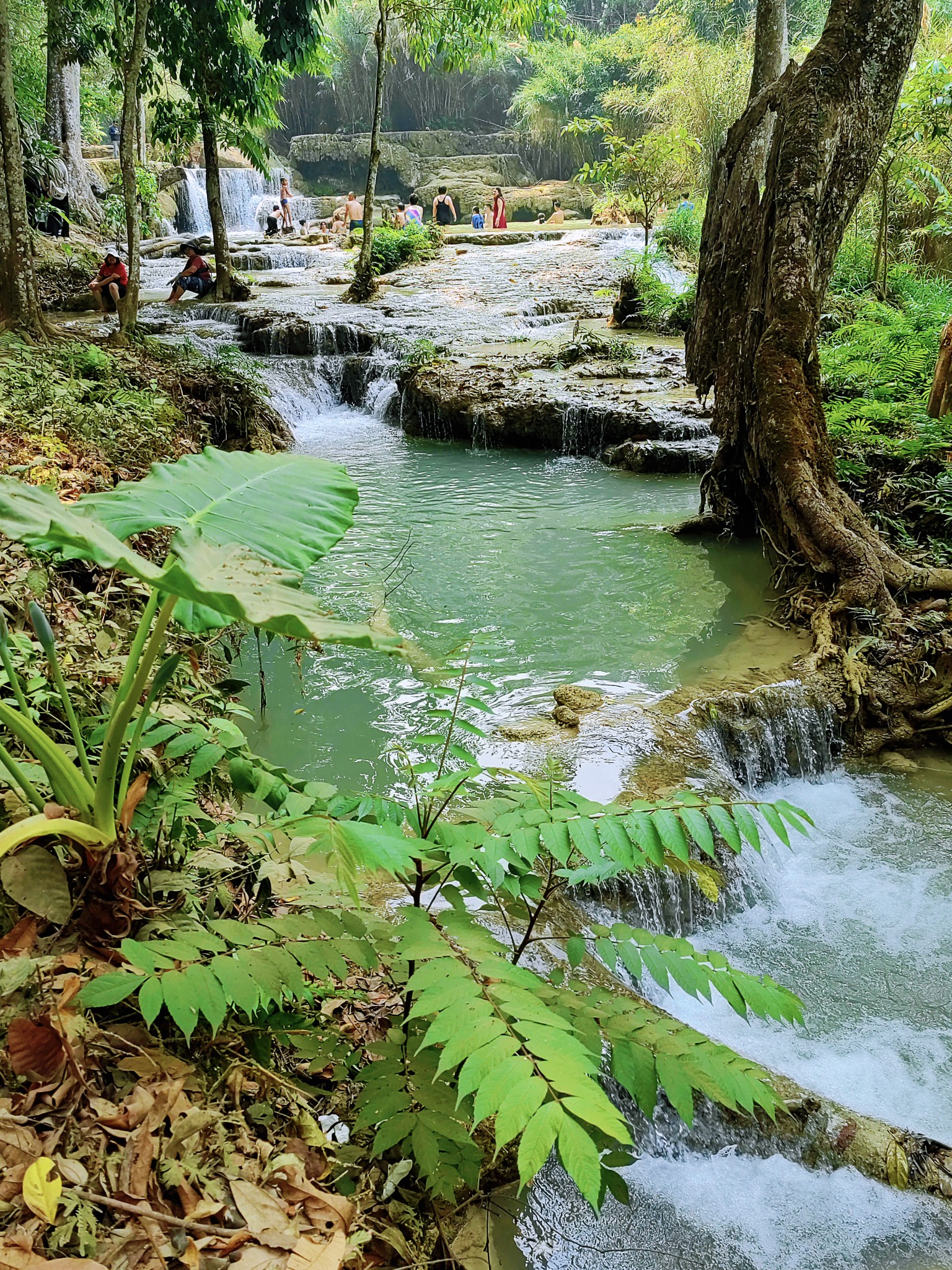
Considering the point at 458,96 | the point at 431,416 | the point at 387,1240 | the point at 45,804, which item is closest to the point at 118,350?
the point at 431,416

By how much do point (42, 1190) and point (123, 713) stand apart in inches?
29.6

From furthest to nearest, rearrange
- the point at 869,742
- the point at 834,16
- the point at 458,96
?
the point at 458,96
the point at 834,16
the point at 869,742

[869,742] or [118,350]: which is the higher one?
[118,350]

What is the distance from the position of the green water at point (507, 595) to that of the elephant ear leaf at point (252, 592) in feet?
3.34

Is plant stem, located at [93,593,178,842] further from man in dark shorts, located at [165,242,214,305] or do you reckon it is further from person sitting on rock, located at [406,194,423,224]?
person sitting on rock, located at [406,194,423,224]

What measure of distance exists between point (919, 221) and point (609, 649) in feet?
37.7

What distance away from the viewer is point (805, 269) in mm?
5793

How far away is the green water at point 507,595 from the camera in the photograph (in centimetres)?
495

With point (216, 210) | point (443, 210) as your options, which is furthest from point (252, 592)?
point (443, 210)

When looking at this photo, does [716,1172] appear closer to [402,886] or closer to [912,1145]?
[912,1145]

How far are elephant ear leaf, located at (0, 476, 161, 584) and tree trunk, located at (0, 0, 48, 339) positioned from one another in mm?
7818

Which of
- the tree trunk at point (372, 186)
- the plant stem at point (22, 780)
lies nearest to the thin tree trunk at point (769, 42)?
the tree trunk at point (372, 186)

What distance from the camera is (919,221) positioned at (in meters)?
13.3

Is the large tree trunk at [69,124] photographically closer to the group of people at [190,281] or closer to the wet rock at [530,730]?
the group of people at [190,281]
